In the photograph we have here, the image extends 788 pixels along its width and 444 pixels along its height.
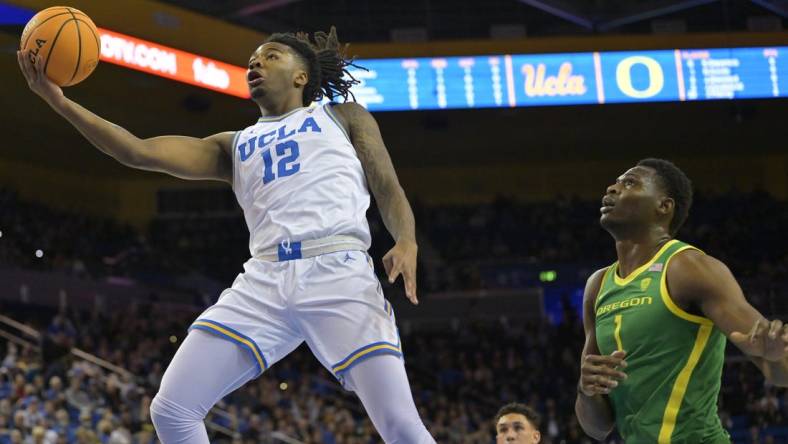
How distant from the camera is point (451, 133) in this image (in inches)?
845

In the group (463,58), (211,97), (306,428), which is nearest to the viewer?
(306,428)

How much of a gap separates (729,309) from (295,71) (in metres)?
1.94

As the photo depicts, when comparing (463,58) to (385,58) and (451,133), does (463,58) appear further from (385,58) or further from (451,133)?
(451,133)

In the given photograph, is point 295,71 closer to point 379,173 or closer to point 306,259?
point 379,173

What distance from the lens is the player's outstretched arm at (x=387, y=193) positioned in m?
3.50

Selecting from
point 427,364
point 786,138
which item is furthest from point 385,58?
point 786,138

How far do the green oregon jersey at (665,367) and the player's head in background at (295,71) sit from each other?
158 cm

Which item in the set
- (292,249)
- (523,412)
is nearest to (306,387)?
(523,412)

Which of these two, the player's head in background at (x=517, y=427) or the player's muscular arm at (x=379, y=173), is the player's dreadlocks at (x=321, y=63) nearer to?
the player's muscular arm at (x=379, y=173)

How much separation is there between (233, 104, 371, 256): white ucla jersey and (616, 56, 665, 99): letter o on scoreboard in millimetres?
12459

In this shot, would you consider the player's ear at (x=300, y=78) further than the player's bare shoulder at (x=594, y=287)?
Yes

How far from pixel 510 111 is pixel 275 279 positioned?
48.9 ft

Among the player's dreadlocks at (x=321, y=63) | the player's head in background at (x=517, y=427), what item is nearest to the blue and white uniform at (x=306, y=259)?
the player's dreadlocks at (x=321, y=63)

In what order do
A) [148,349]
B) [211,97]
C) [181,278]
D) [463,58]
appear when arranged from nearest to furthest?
[148,349], [463,58], [211,97], [181,278]
